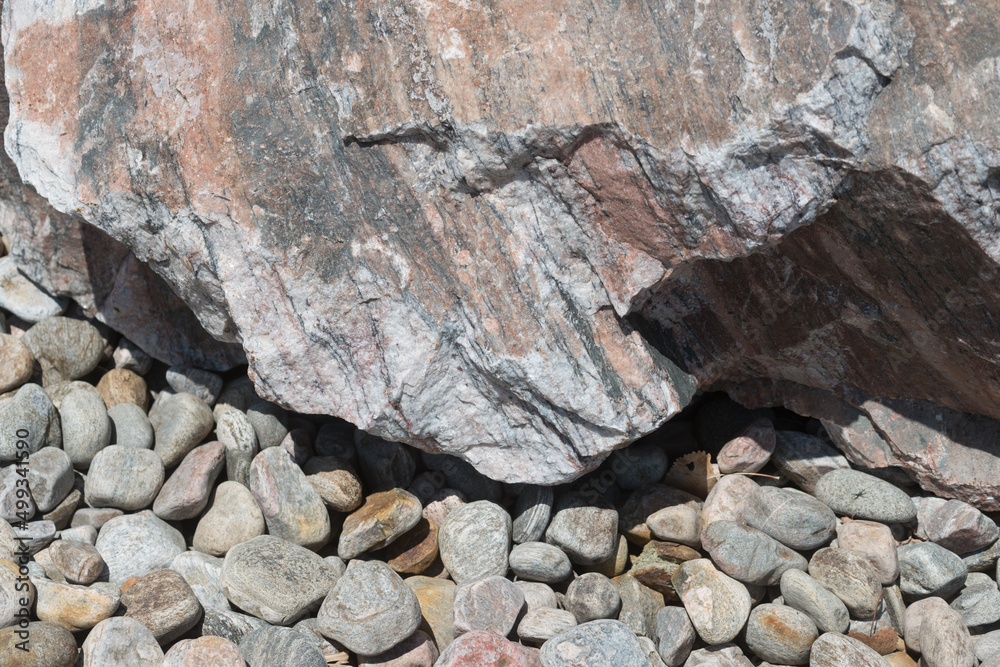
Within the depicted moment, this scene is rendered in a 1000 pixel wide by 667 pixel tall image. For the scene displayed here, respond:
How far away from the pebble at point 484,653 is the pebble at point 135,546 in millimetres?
1303

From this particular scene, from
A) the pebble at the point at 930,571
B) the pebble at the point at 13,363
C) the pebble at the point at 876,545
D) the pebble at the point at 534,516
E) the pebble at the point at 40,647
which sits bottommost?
the pebble at the point at 930,571

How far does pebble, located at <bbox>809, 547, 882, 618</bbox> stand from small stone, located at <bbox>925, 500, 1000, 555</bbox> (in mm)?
409

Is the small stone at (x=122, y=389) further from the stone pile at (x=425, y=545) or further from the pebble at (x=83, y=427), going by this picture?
the pebble at (x=83, y=427)

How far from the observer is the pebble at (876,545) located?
10.8 feet

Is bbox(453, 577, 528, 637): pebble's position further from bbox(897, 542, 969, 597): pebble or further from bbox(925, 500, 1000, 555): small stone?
bbox(925, 500, 1000, 555): small stone

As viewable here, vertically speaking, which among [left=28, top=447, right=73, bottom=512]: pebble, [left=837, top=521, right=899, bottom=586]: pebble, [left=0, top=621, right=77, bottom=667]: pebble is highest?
[left=28, top=447, right=73, bottom=512]: pebble

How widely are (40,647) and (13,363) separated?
1539 millimetres

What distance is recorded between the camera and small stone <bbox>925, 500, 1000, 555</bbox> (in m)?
3.33

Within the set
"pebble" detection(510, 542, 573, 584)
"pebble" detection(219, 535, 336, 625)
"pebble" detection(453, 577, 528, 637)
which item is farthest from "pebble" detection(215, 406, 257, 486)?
"pebble" detection(510, 542, 573, 584)

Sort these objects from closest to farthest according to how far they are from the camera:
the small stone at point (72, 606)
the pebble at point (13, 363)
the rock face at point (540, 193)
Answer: the rock face at point (540, 193) → the small stone at point (72, 606) → the pebble at point (13, 363)

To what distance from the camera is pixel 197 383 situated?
387cm

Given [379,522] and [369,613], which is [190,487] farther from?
[369,613]

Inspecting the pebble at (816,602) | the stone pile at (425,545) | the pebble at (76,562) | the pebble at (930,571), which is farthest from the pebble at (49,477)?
the pebble at (930,571)

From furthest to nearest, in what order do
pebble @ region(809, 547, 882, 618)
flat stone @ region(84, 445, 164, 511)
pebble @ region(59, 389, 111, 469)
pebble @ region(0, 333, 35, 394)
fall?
pebble @ region(0, 333, 35, 394)
pebble @ region(59, 389, 111, 469)
flat stone @ region(84, 445, 164, 511)
pebble @ region(809, 547, 882, 618)
